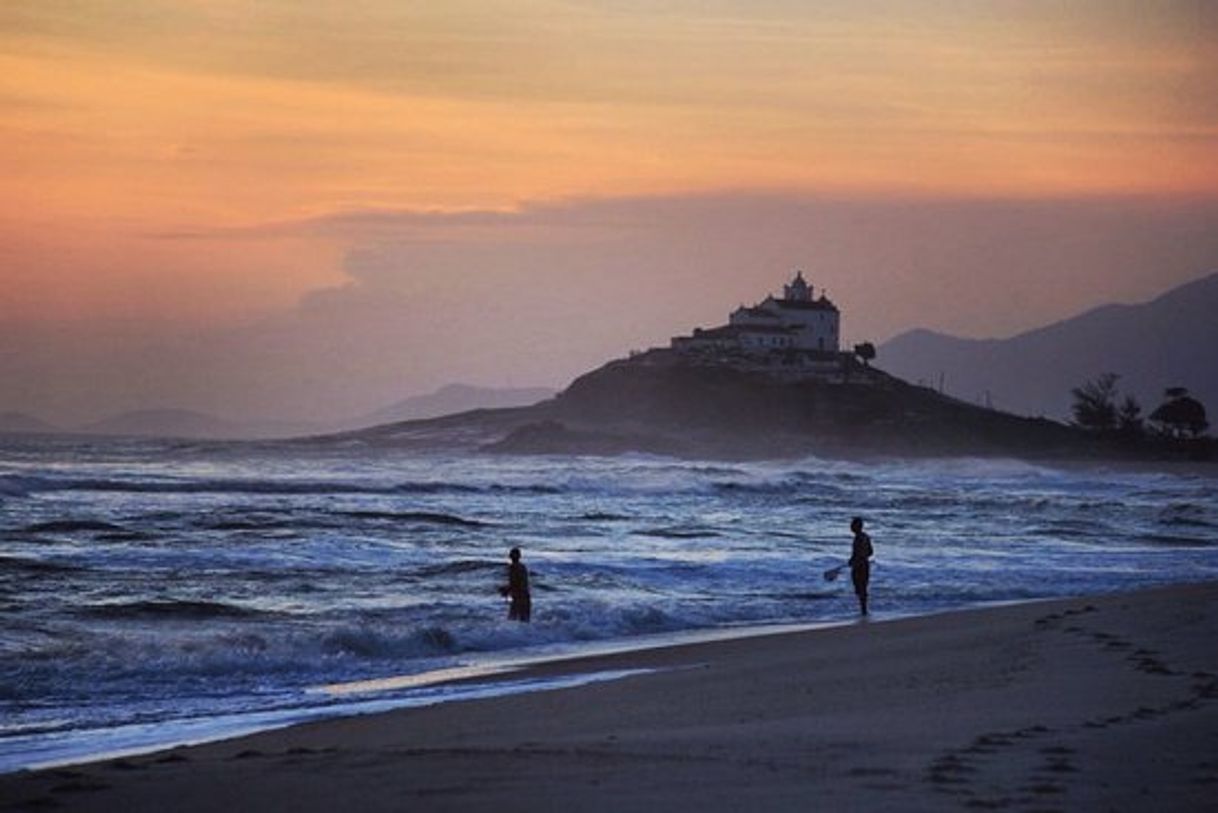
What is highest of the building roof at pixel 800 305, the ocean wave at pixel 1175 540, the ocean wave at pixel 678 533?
the building roof at pixel 800 305

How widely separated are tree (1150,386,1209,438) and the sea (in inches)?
3705

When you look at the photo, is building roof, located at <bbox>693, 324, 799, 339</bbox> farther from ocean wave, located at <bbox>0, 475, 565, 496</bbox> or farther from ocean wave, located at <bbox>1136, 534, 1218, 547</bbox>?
ocean wave, located at <bbox>1136, 534, 1218, 547</bbox>

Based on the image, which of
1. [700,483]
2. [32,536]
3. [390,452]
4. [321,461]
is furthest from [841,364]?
[32,536]

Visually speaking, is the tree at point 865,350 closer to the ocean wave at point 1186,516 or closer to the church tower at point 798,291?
the church tower at point 798,291

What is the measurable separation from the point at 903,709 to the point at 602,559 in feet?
60.4

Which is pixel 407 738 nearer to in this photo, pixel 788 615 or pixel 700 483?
pixel 788 615

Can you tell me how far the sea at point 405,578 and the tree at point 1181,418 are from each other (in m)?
94.1

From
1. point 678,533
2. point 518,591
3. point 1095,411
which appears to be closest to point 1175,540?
point 678,533

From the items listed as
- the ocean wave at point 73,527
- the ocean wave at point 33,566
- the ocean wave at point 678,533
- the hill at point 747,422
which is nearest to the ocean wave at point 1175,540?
the ocean wave at point 678,533

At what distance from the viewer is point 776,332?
159 meters

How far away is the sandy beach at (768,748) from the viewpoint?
7711mm

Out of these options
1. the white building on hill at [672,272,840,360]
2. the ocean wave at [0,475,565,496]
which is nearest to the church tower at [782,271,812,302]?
the white building on hill at [672,272,840,360]

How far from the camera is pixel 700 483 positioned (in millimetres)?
69750

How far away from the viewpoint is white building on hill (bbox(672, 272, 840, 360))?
15675cm
